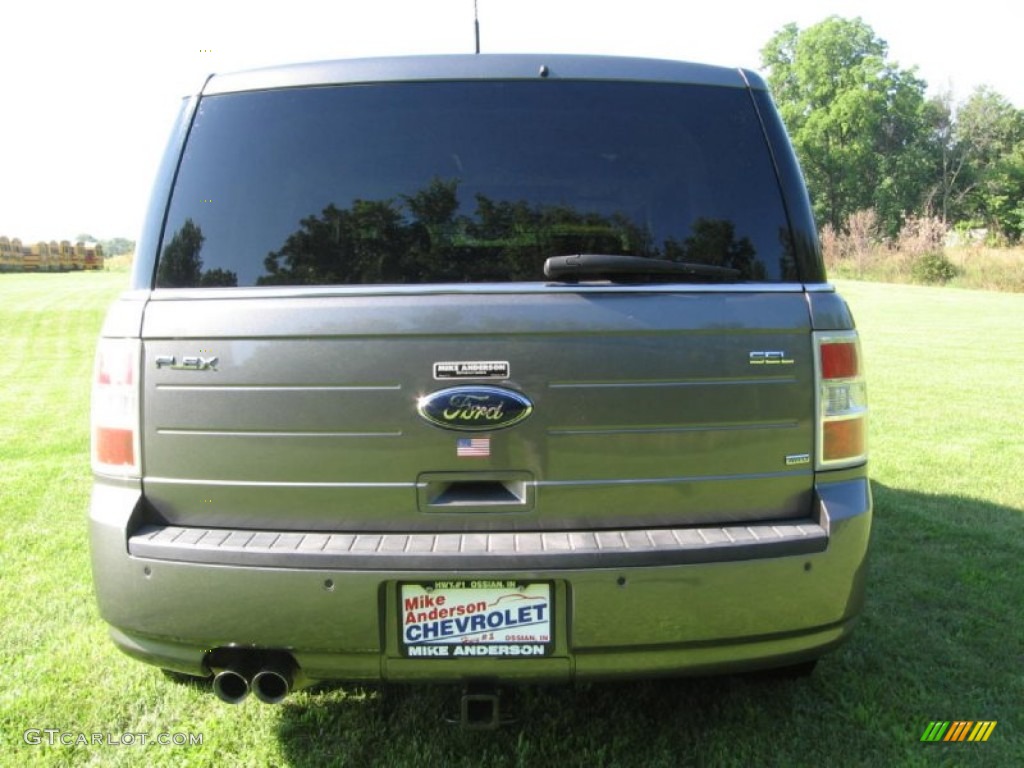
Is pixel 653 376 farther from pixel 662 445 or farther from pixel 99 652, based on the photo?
pixel 99 652

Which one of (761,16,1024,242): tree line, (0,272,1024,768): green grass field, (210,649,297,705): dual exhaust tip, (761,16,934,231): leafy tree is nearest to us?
(210,649,297,705): dual exhaust tip

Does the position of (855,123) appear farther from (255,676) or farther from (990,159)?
(255,676)

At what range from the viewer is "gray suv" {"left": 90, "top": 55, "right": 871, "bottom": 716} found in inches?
79.4

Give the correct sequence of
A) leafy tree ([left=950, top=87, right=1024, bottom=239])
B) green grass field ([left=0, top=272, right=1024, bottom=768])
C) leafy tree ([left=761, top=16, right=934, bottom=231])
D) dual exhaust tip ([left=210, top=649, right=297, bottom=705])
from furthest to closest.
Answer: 1. leafy tree ([left=761, top=16, right=934, bottom=231])
2. leafy tree ([left=950, top=87, right=1024, bottom=239])
3. green grass field ([left=0, top=272, right=1024, bottom=768])
4. dual exhaust tip ([left=210, top=649, right=297, bottom=705])

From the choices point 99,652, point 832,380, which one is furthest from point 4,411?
point 832,380

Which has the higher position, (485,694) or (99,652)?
(485,694)

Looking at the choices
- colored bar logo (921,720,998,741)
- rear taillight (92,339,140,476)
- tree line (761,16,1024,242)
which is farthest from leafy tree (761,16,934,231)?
rear taillight (92,339,140,476)

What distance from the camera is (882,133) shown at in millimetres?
62594

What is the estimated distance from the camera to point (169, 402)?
2080 millimetres

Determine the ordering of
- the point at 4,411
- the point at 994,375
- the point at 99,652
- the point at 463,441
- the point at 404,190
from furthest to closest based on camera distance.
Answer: the point at 994,375, the point at 4,411, the point at 99,652, the point at 404,190, the point at 463,441

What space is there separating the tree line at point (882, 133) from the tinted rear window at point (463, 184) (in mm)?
63079

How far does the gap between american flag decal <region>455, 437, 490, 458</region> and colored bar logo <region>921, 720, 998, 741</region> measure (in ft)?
5.75

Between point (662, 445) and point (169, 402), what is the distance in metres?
1.28

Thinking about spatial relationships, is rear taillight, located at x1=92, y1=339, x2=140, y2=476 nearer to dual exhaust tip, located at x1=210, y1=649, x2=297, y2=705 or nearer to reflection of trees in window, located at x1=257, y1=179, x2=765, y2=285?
reflection of trees in window, located at x1=257, y1=179, x2=765, y2=285
